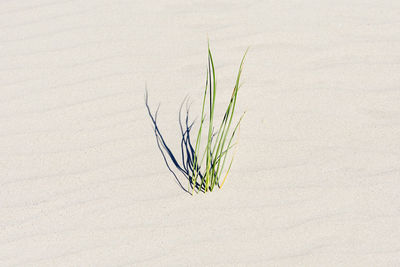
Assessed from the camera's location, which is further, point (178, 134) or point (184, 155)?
point (178, 134)

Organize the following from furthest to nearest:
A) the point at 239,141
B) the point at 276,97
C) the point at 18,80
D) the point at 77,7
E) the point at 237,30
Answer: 1. the point at 77,7
2. the point at 237,30
3. the point at 18,80
4. the point at 276,97
5. the point at 239,141

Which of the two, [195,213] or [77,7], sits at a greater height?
[77,7]

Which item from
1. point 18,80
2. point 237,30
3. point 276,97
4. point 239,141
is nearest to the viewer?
point 239,141

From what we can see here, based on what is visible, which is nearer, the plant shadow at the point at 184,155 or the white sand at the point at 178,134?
the white sand at the point at 178,134

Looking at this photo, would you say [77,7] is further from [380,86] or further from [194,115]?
[380,86]

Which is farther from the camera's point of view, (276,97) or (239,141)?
(276,97)

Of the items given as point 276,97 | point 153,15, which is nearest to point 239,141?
point 276,97

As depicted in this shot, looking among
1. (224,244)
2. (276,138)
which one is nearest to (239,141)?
(276,138)

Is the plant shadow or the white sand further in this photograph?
the plant shadow
